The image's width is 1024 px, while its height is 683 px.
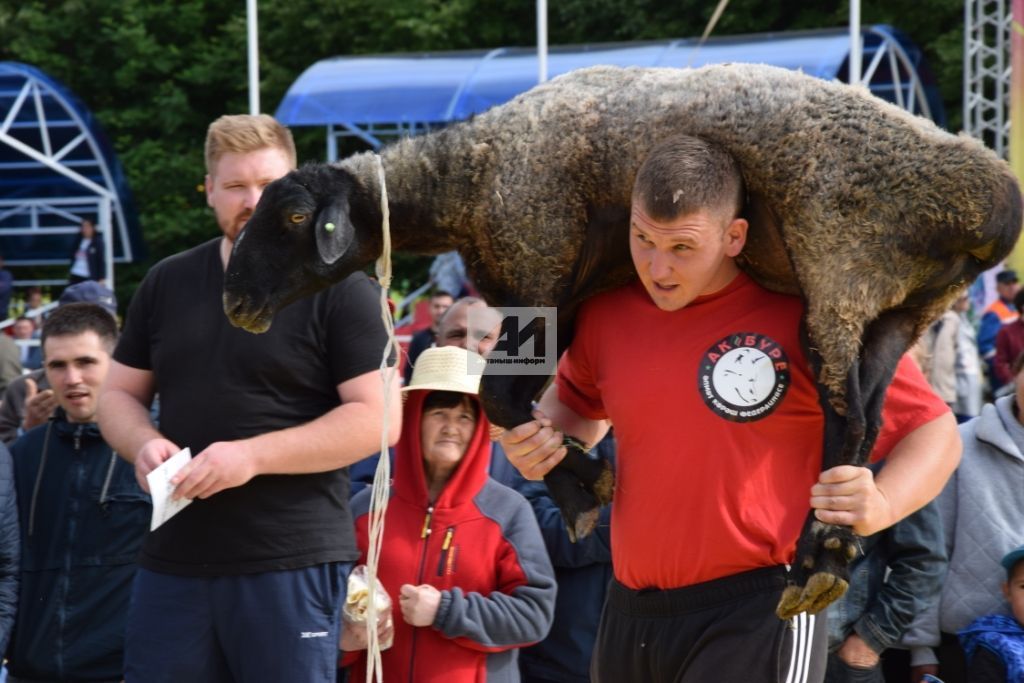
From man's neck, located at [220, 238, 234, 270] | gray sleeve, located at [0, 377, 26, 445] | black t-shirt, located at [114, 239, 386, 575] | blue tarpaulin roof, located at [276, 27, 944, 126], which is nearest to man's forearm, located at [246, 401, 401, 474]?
black t-shirt, located at [114, 239, 386, 575]

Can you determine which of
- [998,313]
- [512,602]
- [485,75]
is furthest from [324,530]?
[485,75]

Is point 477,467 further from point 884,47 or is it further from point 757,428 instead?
point 884,47

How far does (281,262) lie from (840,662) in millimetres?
2871

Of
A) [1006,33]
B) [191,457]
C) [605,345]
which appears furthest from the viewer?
[1006,33]

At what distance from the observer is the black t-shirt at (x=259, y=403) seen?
3.88 meters

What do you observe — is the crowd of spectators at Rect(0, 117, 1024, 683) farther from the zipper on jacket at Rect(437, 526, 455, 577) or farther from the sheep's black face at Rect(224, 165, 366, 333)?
the sheep's black face at Rect(224, 165, 366, 333)

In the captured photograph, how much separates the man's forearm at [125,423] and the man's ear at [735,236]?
2.02 m

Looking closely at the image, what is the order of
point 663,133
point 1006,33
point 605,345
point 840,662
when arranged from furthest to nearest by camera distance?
point 1006,33 → point 840,662 → point 605,345 → point 663,133

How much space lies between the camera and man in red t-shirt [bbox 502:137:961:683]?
2877 mm

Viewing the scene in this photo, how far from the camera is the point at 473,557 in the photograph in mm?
4777

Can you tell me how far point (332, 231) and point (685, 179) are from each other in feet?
2.69

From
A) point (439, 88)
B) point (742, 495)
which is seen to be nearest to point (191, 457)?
point (742, 495)

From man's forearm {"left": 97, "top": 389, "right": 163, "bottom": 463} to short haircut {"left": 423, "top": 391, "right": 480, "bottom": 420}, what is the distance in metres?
1.14

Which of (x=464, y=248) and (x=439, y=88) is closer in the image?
(x=464, y=248)
